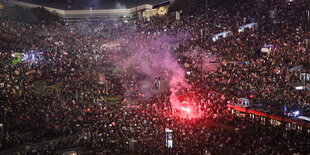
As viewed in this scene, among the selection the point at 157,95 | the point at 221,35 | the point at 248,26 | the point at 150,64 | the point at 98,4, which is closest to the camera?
the point at 157,95

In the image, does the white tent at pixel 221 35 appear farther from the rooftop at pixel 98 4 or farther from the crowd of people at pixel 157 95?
the rooftop at pixel 98 4

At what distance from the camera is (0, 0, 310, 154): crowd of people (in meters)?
16.3

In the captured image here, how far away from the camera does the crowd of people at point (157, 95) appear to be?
16344 millimetres

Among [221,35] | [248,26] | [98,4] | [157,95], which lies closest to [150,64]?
[157,95]

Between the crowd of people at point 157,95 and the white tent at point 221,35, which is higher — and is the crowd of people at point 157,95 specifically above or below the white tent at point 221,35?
below

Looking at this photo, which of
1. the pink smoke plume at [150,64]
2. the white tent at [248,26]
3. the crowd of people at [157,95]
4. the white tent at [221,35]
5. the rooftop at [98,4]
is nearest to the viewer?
the crowd of people at [157,95]

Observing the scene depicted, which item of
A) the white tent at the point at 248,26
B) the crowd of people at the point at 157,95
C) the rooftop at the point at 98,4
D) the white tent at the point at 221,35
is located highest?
the rooftop at the point at 98,4

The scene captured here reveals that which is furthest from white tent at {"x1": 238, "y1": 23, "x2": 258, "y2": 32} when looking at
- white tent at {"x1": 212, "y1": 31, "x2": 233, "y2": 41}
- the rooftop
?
the rooftop

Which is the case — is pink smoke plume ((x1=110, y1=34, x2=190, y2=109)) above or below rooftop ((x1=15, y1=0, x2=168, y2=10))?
below

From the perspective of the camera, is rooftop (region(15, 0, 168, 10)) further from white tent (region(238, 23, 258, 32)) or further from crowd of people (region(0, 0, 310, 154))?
white tent (region(238, 23, 258, 32))

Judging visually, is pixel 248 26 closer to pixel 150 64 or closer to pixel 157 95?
pixel 150 64

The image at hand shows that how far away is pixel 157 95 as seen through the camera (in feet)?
80.8

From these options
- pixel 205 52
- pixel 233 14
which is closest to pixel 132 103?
pixel 205 52

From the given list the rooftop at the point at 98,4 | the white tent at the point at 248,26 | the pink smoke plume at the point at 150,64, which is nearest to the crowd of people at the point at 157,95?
the pink smoke plume at the point at 150,64
